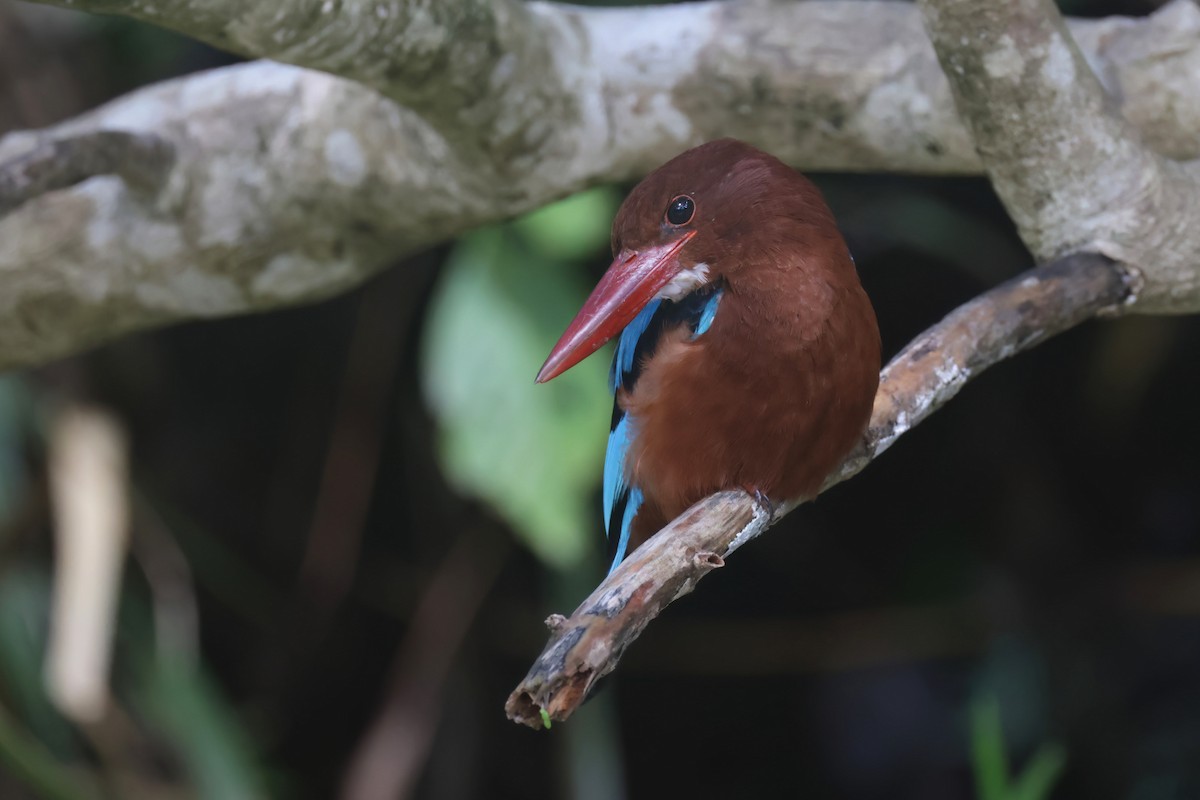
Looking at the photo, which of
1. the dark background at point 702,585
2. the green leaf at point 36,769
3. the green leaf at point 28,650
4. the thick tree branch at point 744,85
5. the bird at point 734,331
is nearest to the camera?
the bird at point 734,331

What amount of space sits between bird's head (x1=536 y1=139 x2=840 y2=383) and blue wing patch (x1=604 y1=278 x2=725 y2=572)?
2 cm

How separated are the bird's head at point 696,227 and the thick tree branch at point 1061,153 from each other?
25 cm

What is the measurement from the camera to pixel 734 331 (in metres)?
1.38

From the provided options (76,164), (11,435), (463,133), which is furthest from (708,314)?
(11,435)

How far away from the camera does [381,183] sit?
1.84 m

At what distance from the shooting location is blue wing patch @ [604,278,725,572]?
56.9 inches

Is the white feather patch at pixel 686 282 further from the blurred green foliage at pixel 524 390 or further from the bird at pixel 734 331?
the blurred green foliage at pixel 524 390

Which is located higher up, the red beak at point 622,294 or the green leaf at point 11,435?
the red beak at point 622,294

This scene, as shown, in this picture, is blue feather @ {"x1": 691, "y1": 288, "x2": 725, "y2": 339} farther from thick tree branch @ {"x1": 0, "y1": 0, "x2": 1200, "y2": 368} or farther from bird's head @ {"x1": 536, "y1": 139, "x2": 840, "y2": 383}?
thick tree branch @ {"x1": 0, "y1": 0, "x2": 1200, "y2": 368}

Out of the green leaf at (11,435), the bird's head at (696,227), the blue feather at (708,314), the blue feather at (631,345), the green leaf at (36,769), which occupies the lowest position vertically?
the green leaf at (36,769)

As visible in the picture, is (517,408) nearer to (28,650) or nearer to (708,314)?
(708,314)

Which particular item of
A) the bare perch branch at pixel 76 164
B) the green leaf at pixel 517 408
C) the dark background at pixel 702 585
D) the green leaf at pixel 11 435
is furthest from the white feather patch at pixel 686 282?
the green leaf at pixel 11 435

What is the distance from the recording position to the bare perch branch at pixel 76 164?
5.22 ft

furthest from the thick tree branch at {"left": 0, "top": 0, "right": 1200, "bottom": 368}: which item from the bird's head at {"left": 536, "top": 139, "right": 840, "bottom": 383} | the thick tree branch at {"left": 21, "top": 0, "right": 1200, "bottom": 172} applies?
the bird's head at {"left": 536, "top": 139, "right": 840, "bottom": 383}
